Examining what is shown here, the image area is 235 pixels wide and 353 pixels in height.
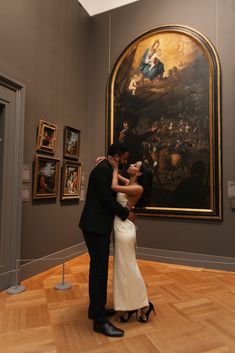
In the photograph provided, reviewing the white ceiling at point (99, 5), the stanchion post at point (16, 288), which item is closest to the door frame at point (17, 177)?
the stanchion post at point (16, 288)

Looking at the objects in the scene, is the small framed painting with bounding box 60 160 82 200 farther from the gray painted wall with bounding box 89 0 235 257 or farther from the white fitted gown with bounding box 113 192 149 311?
the white fitted gown with bounding box 113 192 149 311

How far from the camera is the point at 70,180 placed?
636 cm

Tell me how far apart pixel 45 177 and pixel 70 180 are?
0.92 m

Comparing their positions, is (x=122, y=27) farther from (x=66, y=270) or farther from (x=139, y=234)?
(x=66, y=270)

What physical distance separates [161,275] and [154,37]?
17.8 feet

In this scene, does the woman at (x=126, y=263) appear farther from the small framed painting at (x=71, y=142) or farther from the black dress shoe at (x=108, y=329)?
the small framed painting at (x=71, y=142)

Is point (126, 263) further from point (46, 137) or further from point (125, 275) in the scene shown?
point (46, 137)

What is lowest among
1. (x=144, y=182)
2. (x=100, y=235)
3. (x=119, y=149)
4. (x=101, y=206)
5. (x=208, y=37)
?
(x=100, y=235)

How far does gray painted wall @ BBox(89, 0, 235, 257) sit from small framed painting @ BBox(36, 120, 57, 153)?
170 centimetres

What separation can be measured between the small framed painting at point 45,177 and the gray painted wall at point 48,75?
0.17 m

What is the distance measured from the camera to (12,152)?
181 inches

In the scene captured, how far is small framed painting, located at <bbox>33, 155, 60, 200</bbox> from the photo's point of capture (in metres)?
5.26

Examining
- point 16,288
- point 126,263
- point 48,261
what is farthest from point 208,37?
point 16,288

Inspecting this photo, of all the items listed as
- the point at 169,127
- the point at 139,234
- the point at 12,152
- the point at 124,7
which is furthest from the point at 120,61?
the point at 139,234
